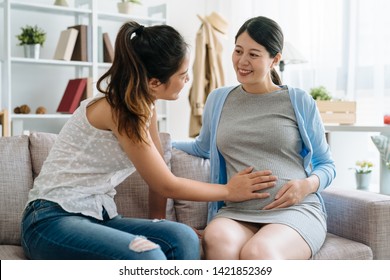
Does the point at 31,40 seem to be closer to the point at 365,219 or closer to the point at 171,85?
the point at 171,85

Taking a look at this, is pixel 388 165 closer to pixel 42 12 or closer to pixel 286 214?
pixel 286 214

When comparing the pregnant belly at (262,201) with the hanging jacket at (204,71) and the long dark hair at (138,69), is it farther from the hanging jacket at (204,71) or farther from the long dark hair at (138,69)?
the hanging jacket at (204,71)

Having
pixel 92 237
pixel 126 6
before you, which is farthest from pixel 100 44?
pixel 92 237

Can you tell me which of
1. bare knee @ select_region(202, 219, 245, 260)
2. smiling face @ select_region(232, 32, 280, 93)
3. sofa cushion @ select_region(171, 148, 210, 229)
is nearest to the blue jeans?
bare knee @ select_region(202, 219, 245, 260)

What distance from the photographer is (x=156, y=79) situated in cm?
167

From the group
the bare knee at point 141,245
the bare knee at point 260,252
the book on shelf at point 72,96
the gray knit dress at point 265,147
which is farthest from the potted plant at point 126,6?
the bare knee at point 141,245

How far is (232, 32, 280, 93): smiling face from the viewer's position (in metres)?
1.94

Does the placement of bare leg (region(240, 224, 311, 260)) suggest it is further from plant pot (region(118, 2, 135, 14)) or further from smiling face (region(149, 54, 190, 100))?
plant pot (region(118, 2, 135, 14))

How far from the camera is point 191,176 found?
7.18 ft

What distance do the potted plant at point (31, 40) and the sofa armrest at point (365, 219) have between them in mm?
2713

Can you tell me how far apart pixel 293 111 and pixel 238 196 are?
0.38 m

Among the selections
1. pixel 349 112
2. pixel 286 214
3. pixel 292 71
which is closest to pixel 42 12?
pixel 292 71

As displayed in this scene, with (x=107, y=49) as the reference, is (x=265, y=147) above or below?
below

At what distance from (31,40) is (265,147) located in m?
2.66
